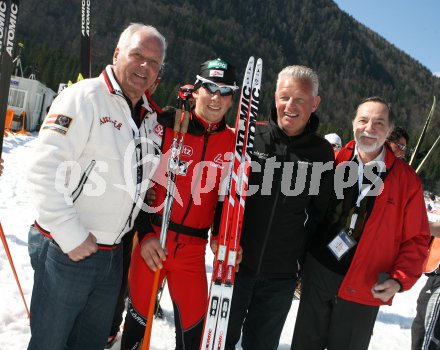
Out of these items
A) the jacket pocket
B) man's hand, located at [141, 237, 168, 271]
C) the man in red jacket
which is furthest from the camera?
the man in red jacket

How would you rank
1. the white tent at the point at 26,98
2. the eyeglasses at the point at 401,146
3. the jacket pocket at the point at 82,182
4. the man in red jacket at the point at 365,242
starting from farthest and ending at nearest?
the white tent at the point at 26,98 → the eyeglasses at the point at 401,146 → the man in red jacket at the point at 365,242 → the jacket pocket at the point at 82,182

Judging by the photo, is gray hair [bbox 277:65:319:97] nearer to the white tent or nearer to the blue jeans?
the blue jeans

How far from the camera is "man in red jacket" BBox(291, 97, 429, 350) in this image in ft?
9.12

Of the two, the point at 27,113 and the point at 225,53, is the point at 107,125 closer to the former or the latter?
the point at 27,113

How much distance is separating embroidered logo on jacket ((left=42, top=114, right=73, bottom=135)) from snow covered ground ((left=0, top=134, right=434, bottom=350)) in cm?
17

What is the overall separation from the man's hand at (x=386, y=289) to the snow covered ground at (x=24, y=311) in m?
1.80

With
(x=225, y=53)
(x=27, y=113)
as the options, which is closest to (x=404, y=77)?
(x=225, y=53)

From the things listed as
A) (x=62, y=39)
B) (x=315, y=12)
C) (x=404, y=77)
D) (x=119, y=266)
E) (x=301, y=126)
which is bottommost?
(x=119, y=266)

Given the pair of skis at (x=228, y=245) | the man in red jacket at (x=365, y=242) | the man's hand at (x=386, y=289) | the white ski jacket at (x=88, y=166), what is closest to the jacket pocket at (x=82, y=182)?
the white ski jacket at (x=88, y=166)

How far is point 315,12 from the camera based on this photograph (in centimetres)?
14388

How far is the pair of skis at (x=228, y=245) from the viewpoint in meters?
2.63

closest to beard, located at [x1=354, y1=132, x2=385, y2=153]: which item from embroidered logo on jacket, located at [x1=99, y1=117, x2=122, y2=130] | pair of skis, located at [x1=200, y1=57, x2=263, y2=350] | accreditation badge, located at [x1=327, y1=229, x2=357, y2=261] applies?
accreditation badge, located at [x1=327, y1=229, x2=357, y2=261]

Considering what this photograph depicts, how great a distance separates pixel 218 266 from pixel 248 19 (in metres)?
139

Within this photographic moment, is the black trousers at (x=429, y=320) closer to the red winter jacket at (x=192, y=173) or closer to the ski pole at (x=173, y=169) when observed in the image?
the red winter jacket at (x=192, y=173)
